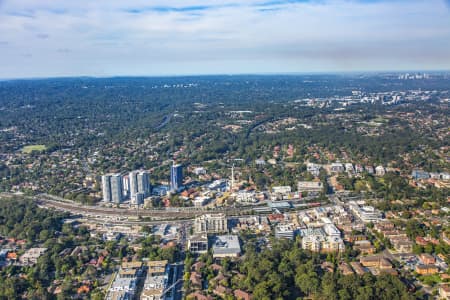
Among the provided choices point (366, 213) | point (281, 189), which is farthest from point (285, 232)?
point (281, 189)

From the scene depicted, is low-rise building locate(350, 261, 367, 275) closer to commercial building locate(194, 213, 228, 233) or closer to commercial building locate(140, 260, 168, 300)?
commercial building locate(194, 213, 228, 233)

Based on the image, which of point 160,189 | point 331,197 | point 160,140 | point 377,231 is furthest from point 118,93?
point 377,231

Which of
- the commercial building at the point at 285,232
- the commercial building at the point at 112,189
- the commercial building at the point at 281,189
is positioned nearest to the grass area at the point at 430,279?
the commercial building at the point at 285,232

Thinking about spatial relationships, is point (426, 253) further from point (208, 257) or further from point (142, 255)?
point (142, 255)

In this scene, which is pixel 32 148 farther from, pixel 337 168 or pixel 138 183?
pixel 337 168

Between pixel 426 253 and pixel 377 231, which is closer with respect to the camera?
pixel 426 253
